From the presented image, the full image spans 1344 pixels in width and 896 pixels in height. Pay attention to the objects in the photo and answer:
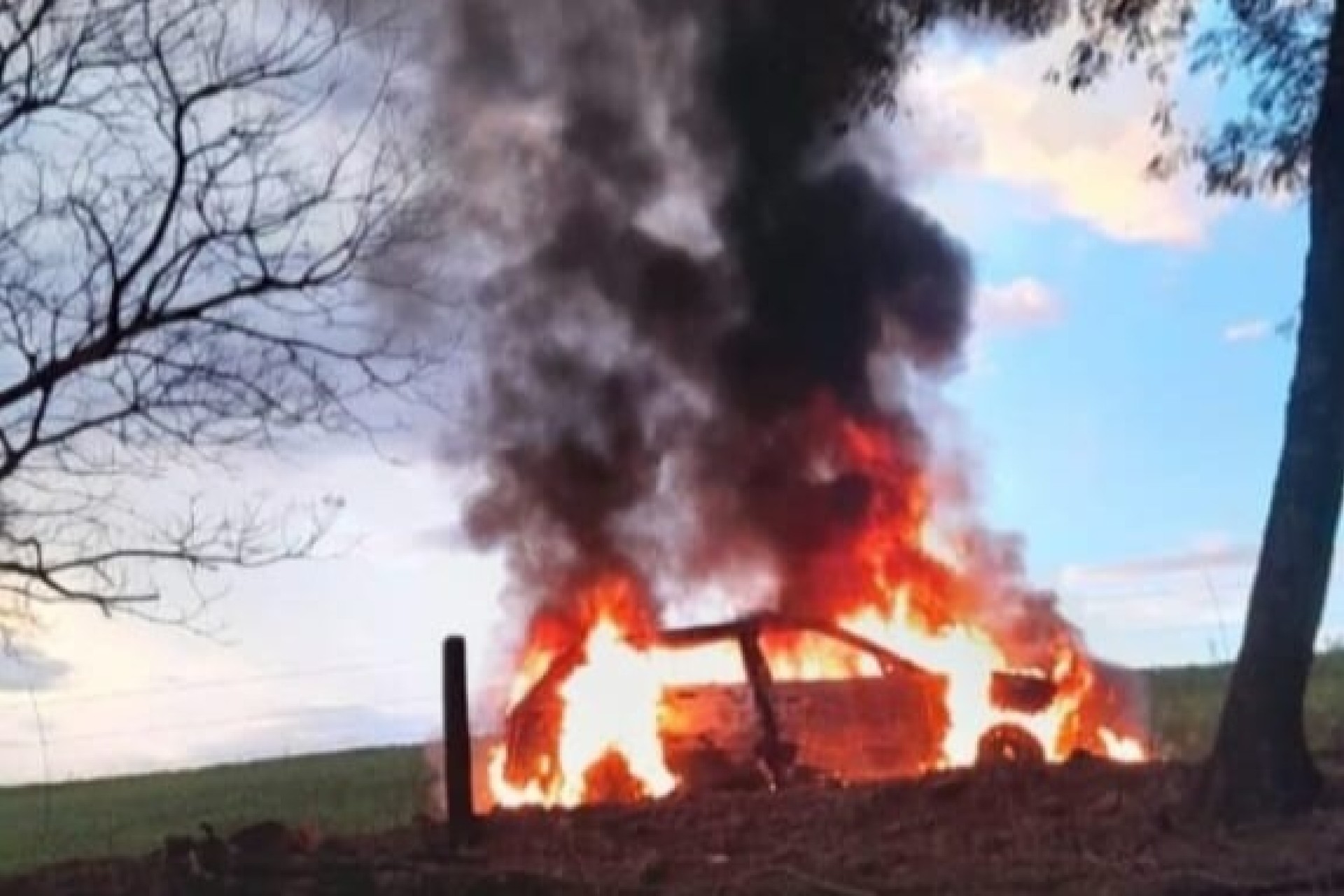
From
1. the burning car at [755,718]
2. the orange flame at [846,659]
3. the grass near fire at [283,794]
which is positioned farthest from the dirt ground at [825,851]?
the grass near fire at [283,794]

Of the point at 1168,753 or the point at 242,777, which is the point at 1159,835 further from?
the point at 242,777

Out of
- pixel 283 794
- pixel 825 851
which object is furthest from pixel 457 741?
pixel 283 794

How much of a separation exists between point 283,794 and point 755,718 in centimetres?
1378

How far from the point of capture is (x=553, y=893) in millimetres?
11672

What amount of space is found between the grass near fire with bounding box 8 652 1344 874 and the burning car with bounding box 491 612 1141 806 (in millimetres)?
1263

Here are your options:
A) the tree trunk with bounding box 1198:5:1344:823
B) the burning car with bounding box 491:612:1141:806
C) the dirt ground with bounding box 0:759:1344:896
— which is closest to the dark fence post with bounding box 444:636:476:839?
the dirt ground with bounding box 0:759:1344:896

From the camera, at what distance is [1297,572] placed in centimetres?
1358

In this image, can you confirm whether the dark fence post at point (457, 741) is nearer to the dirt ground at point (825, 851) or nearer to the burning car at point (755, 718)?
the dirt ground at point (825, 851)

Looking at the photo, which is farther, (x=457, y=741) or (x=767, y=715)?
(x=767, y=715)

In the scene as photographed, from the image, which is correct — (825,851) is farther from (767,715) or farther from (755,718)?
(755,718)

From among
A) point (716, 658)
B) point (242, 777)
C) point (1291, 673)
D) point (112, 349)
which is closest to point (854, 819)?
point (1291, 673)

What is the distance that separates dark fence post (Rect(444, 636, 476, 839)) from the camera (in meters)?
14.1

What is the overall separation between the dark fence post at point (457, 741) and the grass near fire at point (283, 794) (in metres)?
2.93

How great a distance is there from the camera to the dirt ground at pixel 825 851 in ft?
38.7
